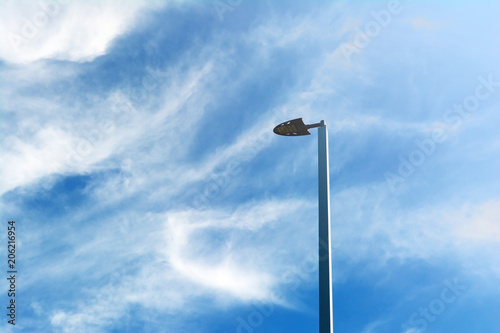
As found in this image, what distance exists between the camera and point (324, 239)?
790 centimetres

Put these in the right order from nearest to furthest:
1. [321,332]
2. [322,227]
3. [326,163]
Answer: [321,332]
[322,227]
[326,163]

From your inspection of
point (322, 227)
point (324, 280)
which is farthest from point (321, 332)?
point (322, 227)

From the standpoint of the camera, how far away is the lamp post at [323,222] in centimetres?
742

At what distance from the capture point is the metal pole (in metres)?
7.41

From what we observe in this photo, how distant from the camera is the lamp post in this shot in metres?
7.42

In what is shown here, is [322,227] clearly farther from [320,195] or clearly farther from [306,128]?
[306,128]

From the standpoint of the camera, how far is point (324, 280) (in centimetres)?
761

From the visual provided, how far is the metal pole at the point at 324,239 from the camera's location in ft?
24.3

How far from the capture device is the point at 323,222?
8.02 meters

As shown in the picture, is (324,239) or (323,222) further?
(323,222)

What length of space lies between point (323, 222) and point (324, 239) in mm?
312

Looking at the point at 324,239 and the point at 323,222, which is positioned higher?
the point at 323,222

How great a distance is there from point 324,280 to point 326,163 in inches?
88.2

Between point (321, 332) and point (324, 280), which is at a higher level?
point (324, 280)
